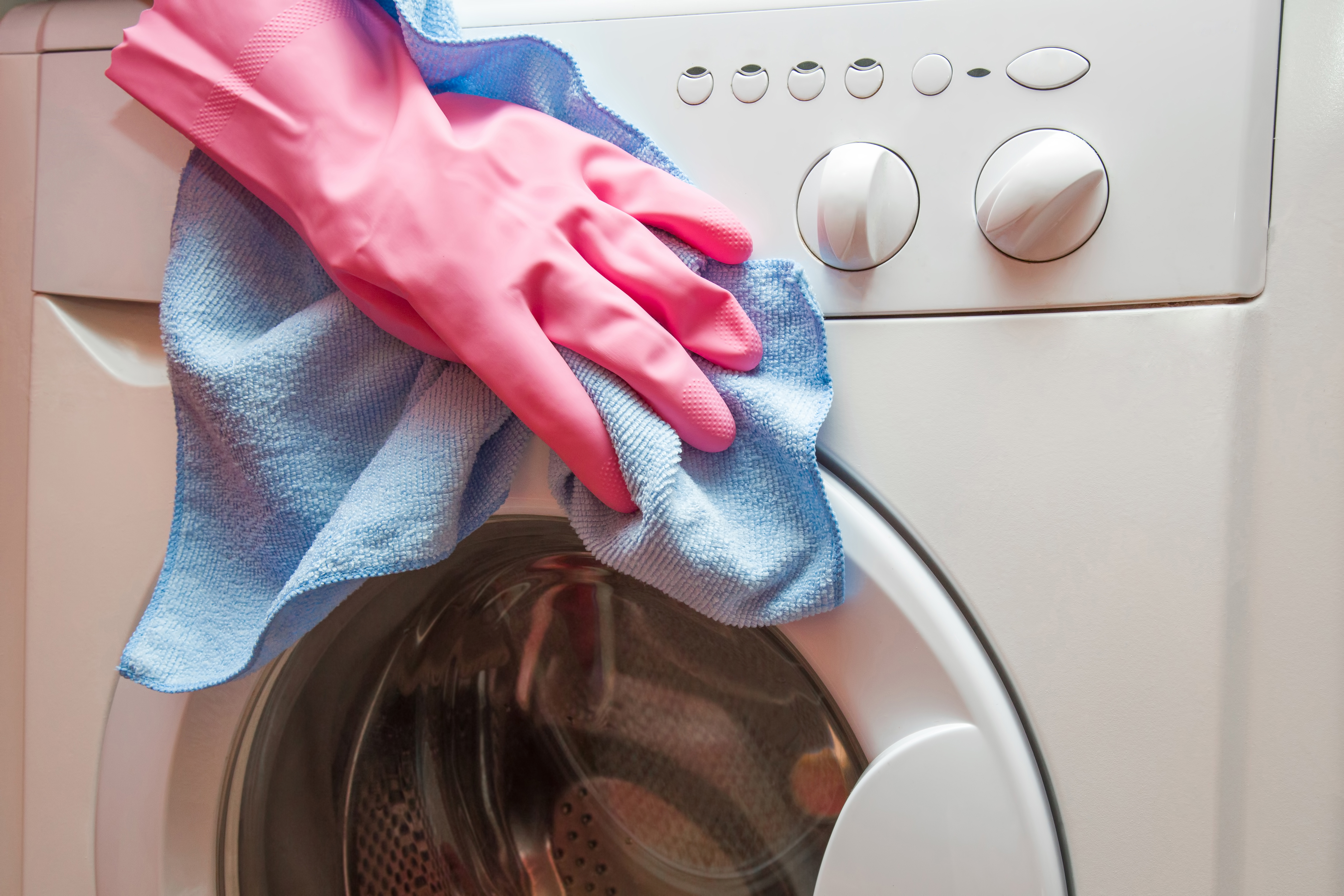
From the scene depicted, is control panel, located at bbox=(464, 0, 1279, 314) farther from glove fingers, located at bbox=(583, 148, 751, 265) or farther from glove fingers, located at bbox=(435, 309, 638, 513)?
glove fingers, located at bbox=(435, 309, 638, 513)

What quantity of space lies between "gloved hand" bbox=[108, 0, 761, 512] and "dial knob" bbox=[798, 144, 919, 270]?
1.6 inches

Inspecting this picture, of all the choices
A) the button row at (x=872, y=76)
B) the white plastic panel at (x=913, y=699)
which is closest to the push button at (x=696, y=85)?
the button row at (x=872, y=76)

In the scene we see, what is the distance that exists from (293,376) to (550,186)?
6.6 inches

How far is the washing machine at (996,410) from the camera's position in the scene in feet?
1.19

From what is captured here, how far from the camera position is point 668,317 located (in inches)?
15.5

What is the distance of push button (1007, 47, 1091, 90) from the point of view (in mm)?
375

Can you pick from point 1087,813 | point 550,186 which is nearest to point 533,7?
point 550,186

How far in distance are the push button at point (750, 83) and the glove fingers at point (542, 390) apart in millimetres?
166

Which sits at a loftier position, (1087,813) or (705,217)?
(705,217)

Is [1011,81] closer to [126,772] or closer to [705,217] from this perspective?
[705,217]

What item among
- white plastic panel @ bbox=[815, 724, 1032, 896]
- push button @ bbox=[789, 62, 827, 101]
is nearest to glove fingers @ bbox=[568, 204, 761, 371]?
push button @ bbox=[789, 62, 827, 101]

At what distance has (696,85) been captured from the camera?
42 centimetres

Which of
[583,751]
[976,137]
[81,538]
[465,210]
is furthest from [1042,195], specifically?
[81,538]

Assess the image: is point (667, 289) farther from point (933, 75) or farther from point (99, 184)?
point (99, 184)
